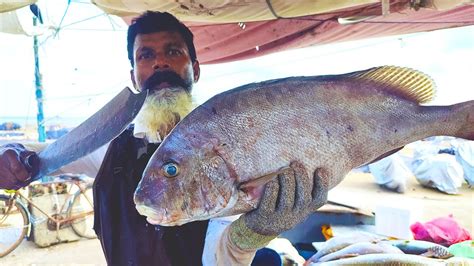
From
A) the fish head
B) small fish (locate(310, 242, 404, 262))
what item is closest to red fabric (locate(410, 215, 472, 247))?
small fish (locate(310, 242, 404, 262))

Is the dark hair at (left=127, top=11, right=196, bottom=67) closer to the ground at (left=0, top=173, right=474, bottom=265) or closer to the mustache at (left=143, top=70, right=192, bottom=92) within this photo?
the mustache at (left=143, top=70, right=192, bottom=92)

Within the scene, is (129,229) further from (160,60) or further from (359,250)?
(359,250)

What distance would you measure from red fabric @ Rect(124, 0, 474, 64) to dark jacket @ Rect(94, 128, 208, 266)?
262cm

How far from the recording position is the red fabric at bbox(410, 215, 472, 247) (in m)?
3.68

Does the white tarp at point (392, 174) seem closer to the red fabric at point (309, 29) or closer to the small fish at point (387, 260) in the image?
the red fabric at point (309, 29)

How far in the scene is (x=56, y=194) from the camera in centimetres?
675

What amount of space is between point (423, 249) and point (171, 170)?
9.20 feet

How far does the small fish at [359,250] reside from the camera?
8.75 ft

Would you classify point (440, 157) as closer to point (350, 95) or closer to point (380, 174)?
point (380, 174)

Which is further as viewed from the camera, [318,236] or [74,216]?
[74,216]

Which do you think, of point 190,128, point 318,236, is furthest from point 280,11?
point 318,236

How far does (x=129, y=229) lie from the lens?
1545 mm

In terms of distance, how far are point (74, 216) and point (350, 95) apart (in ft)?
21.5

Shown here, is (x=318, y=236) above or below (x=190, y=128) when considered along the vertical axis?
below
